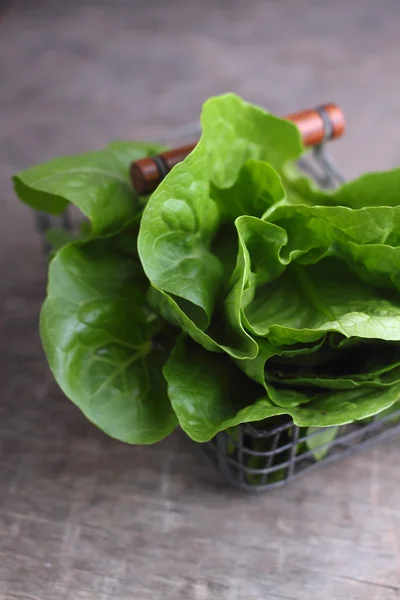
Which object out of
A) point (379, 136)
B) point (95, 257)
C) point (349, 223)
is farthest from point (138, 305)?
point (379, 136)

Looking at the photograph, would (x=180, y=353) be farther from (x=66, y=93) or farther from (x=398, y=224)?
(x=66, y=93)

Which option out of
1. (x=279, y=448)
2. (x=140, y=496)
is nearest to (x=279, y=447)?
(x=279, y=448)

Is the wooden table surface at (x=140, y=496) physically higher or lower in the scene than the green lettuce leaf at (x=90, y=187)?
lower

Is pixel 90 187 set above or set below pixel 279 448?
above

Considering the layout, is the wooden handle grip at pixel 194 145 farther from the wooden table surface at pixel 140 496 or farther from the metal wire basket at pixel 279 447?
the wooden table surface at pixel 140 496

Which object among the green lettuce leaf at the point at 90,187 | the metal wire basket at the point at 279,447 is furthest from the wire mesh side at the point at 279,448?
the green lettuce leaf at the point at 90,187

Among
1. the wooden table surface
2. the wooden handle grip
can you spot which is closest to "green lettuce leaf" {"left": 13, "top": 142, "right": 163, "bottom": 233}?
the wooden handle grip

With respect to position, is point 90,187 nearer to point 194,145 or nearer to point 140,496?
point 194,145
